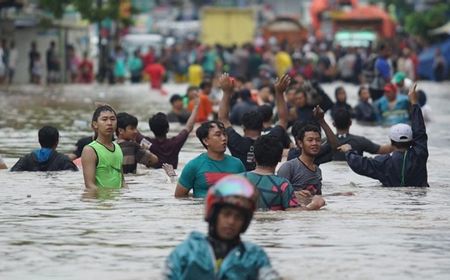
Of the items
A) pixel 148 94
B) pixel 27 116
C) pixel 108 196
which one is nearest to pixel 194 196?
pixel 108 196

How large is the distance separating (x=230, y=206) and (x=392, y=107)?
2099 cm

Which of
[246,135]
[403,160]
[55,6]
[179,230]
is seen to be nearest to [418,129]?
[403,160]

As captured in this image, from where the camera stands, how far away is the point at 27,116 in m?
32.8

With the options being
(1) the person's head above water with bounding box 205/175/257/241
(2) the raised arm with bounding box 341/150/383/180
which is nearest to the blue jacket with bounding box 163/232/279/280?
(1) the person's head above water with bounding box 205/175/257/241

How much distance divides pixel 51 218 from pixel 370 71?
21.8m

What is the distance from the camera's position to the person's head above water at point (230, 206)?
848 cm

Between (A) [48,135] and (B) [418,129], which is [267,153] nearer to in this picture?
(B) [418,129]

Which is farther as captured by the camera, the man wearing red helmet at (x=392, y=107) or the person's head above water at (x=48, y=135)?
the man wearing red helmet at (x=392, y=107)

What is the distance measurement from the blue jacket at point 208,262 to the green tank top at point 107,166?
22.1 feet

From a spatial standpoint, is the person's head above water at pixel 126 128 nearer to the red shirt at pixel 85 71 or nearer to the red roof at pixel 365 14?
the red shirt at pixel 85 71

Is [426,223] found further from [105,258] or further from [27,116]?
[27,116]

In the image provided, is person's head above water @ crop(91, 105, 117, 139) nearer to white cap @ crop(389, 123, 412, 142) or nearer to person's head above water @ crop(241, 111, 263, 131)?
person's head above water @ crop(241, 111, 263, 131)

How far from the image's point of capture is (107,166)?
15.5 metres

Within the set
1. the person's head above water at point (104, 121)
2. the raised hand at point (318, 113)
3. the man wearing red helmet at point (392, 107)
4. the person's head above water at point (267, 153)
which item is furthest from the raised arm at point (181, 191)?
the man wearing red helmet at point (392, 107)
